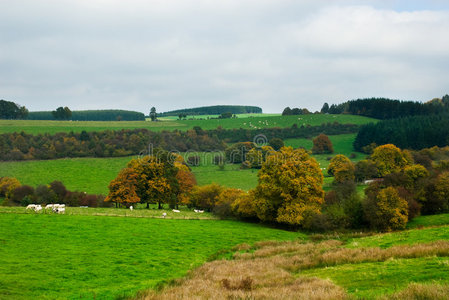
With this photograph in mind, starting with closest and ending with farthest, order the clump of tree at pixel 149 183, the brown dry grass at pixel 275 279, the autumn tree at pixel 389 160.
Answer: the brown dry grass at pixel 275 279 < the clump of tree at pixel 149 183 < the autumn tree at pixel 389 160

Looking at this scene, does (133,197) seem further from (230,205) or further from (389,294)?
(389,294)

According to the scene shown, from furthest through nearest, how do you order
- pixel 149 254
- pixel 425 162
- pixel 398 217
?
pixel 425 162
pixel 398 217
pixel 149 254

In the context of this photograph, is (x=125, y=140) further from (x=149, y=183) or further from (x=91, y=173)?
(x=149, y=183)

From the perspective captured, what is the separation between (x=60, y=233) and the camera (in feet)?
97.0

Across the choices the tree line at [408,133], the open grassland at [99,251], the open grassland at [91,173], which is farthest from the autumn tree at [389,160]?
the open grassland at [99,251]

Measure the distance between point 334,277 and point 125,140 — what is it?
122878 millimetres

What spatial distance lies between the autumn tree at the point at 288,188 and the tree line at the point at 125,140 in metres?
80.4

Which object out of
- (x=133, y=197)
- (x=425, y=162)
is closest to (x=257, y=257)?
(x=133, y=197)

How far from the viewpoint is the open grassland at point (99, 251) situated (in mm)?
17384

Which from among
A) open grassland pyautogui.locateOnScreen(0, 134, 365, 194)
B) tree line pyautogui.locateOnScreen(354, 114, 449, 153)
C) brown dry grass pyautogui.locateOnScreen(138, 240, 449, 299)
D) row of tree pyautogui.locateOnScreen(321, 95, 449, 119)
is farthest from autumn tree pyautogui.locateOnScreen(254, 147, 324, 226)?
row of tree pyautogui.locateOnScreen(321, 95, 449, 119)

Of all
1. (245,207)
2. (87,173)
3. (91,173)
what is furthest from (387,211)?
(87,173)

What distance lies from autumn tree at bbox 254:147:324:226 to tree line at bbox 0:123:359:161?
8044cm

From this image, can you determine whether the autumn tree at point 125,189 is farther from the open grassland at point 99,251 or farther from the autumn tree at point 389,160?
the autumn tree at point 389,160

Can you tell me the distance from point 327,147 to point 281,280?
128939 millimetres
